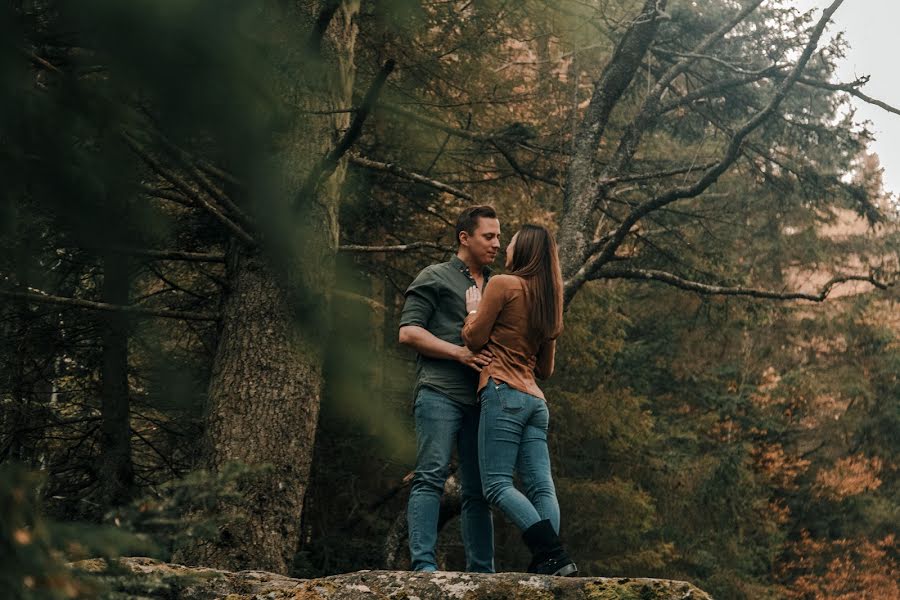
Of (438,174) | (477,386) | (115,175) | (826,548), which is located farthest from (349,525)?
(826,548)

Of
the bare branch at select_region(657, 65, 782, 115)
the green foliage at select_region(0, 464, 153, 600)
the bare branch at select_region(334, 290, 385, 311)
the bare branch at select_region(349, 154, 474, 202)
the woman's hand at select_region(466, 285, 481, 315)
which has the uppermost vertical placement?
the bare branch at select_region(657, 65, 782, 115)

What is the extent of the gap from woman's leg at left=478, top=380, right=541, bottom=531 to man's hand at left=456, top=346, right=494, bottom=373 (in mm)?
99

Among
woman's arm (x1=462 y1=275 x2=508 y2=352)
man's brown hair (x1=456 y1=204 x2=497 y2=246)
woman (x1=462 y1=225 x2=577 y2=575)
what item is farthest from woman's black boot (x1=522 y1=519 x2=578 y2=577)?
man's brown hair (x1=456 y1=204 x2=497 y2=246)

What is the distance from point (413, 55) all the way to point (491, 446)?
5.41 metres

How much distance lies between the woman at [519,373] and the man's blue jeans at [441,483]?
20 centimetres

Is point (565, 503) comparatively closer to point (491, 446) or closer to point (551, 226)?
point (551, 226)

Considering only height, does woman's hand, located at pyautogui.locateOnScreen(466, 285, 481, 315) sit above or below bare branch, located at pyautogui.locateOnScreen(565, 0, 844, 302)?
below

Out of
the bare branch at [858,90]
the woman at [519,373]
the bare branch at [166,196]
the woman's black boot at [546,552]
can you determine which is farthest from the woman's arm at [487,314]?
the bare branch at [858,90]

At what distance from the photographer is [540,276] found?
4.61 metres

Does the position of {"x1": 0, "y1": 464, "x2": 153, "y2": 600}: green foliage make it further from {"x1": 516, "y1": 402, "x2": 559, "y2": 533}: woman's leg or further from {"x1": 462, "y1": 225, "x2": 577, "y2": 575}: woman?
{"x1": 516, "y1": 402, "x2": 559, "y2": 533}: woman's leg

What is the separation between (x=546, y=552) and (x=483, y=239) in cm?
149

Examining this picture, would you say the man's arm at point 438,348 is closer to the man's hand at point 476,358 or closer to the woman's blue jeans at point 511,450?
the man's hand at point 476,358

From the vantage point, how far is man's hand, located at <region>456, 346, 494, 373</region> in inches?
178

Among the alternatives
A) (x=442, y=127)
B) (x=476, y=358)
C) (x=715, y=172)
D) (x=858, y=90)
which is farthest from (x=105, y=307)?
(x=858, y=90)
